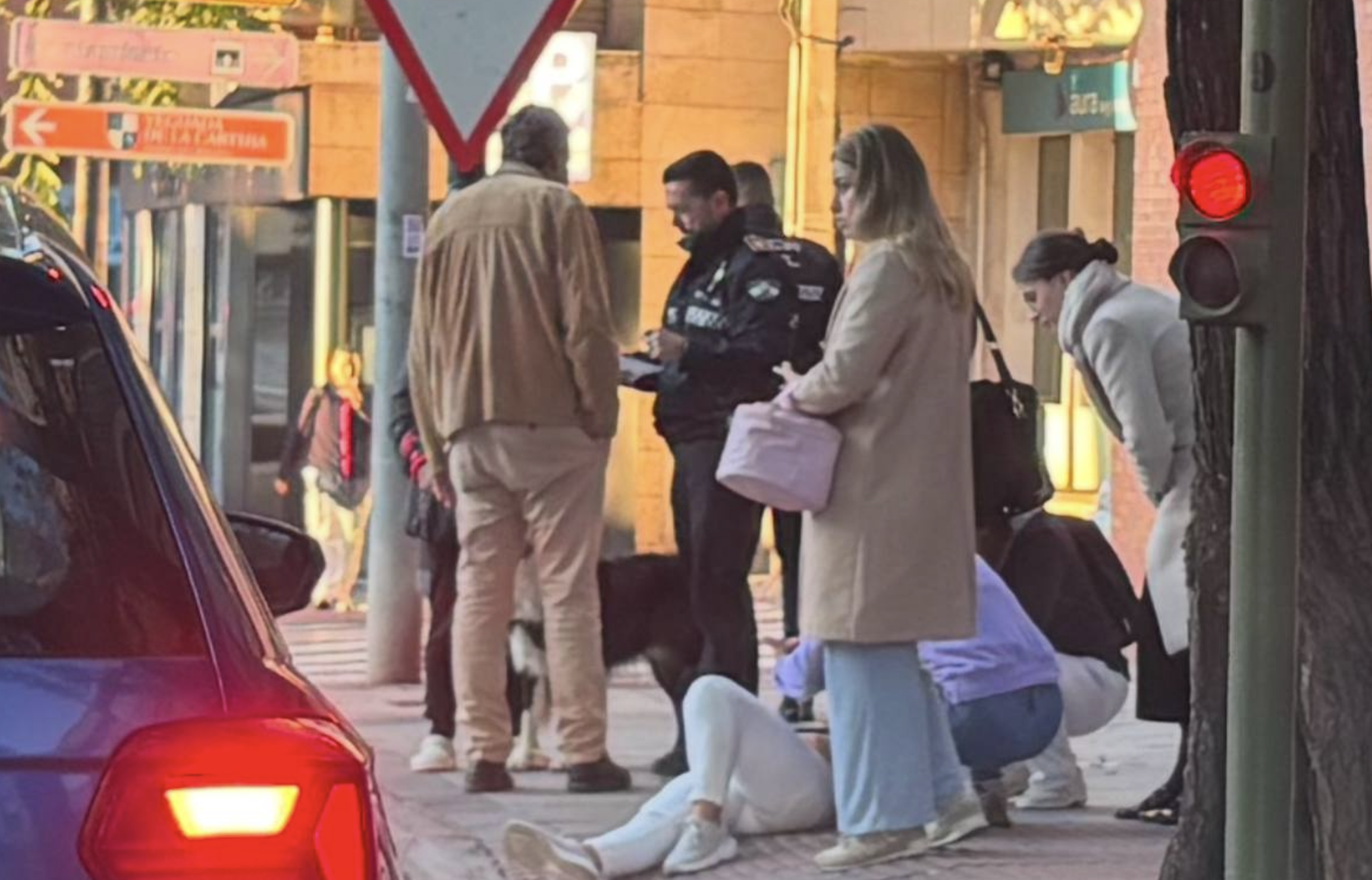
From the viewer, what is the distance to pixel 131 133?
1541cm

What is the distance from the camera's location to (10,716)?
2826 millimetres

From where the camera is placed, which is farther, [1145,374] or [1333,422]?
[1145,374]

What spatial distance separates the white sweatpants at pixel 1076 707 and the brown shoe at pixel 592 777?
4.20 ft

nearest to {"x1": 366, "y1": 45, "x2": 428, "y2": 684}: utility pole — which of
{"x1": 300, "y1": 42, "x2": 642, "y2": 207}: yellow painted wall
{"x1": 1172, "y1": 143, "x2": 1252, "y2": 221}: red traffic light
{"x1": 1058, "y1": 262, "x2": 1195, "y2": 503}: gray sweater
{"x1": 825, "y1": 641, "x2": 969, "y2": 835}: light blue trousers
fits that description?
{"x1": 1058, "y1": 262, "x2": 1195, "y2": 503}: gray sweater

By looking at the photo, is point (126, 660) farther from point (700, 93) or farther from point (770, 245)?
point (700, 93)

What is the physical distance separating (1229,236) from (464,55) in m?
2.64

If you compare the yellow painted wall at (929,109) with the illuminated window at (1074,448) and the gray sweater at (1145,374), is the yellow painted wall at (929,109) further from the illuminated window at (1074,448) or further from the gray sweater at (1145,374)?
the gray sweater at (1145,374)

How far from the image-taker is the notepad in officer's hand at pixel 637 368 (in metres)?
9.14


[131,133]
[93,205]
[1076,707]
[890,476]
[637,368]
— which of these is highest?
[131,133]

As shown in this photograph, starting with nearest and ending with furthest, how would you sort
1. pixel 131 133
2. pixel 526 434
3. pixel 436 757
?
pixel 526 434 < pixel 436 757 < pixel 131 133

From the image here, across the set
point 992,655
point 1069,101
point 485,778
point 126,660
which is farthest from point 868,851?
point 1069,101

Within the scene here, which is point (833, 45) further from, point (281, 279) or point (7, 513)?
point (7, 513)

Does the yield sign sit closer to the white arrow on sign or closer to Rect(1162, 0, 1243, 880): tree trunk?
Rect(1162, 0, 1243, 880): tree trunk

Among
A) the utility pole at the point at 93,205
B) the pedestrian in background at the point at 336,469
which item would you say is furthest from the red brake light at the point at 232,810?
the utility pole at the point at 93,205
